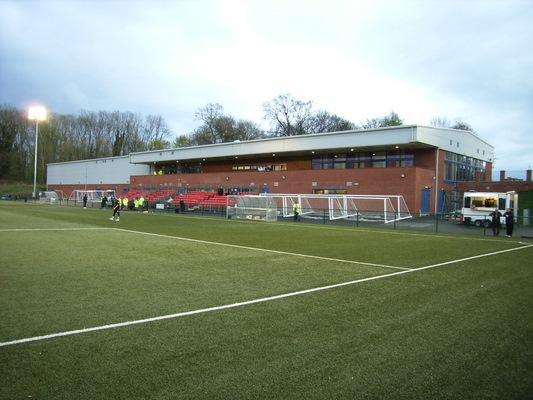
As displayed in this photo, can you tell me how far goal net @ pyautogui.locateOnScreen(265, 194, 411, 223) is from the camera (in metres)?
30.9

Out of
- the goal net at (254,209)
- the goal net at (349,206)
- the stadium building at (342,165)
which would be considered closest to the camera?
the goal net at (349,206)

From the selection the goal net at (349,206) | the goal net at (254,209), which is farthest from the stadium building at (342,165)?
the goal net at (254,209)

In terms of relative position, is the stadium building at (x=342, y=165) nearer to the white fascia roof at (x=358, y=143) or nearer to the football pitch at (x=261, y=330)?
the white fascia roof at (x=358, y=143)

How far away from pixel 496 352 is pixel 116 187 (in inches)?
2608

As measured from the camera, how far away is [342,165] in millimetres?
41688

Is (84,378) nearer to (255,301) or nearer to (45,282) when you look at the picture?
(255,301)

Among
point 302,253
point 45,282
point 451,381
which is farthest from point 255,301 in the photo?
point 302,253

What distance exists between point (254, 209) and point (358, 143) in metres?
12.4

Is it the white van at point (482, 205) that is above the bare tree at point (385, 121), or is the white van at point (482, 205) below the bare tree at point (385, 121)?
below

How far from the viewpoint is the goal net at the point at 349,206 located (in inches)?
1216

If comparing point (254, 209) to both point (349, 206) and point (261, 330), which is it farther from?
point (261, 330)

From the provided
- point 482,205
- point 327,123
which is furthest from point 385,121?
point 482,205

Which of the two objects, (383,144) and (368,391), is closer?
(368,391)

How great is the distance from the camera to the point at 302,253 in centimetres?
1291
